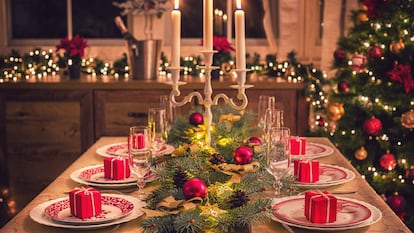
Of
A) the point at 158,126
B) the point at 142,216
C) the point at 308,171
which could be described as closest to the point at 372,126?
the point at 308,171

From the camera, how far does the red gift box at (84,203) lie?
1528mm

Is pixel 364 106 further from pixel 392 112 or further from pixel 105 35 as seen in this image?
pixel 105 35

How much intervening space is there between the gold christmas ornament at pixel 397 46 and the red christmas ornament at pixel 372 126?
403mm

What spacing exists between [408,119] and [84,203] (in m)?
2.13

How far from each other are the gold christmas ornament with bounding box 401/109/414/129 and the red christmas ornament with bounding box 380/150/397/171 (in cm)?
24

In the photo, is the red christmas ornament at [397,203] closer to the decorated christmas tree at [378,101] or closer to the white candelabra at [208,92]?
the decorated christmas tree at [378,101]

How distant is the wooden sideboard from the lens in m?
3.75

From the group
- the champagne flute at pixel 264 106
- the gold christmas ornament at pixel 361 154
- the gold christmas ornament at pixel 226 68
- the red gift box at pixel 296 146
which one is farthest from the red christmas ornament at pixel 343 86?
the red gift box at pixel 296 146

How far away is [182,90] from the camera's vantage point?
147 inches

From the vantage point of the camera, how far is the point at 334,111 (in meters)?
3.51

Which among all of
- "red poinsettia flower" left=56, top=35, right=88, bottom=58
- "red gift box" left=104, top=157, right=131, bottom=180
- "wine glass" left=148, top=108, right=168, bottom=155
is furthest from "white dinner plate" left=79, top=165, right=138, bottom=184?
"red poinsettia flower" left=56, top=35, right=88, bottom=58

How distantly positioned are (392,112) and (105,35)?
2.12 metres

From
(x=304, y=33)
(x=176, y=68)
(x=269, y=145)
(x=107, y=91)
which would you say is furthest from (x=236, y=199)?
(x=304, y=33)

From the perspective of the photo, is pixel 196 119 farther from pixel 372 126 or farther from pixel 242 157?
pixel 372 126
